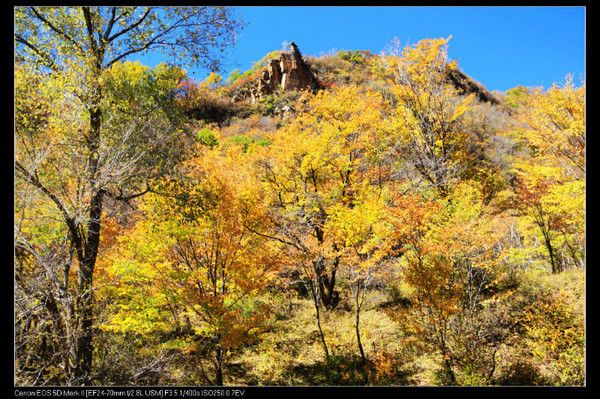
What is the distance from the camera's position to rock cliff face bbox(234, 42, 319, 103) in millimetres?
43812

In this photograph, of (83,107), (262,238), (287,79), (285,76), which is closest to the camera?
(83,107)

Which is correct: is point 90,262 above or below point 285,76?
below

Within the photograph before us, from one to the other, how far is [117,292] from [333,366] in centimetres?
709

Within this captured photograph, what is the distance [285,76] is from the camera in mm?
43781

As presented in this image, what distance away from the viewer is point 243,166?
14023mm

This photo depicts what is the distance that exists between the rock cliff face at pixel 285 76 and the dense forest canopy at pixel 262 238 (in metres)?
28.1

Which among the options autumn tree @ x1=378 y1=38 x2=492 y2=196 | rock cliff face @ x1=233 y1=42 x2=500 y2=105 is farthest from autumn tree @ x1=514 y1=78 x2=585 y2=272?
rock cliff face @ x1=233 y1=42 x2=500 y2=105

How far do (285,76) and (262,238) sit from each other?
122 feet

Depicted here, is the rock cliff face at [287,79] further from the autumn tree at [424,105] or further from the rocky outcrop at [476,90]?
the autumn tree at [424,105]

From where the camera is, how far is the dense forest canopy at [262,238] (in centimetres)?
668

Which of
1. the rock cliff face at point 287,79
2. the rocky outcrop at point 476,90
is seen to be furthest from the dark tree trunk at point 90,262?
the rocky outcrop at point 476,90

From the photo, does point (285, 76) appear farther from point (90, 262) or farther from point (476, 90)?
point (90, 262)

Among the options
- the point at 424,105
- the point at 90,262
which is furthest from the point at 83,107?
the point at 424,105
